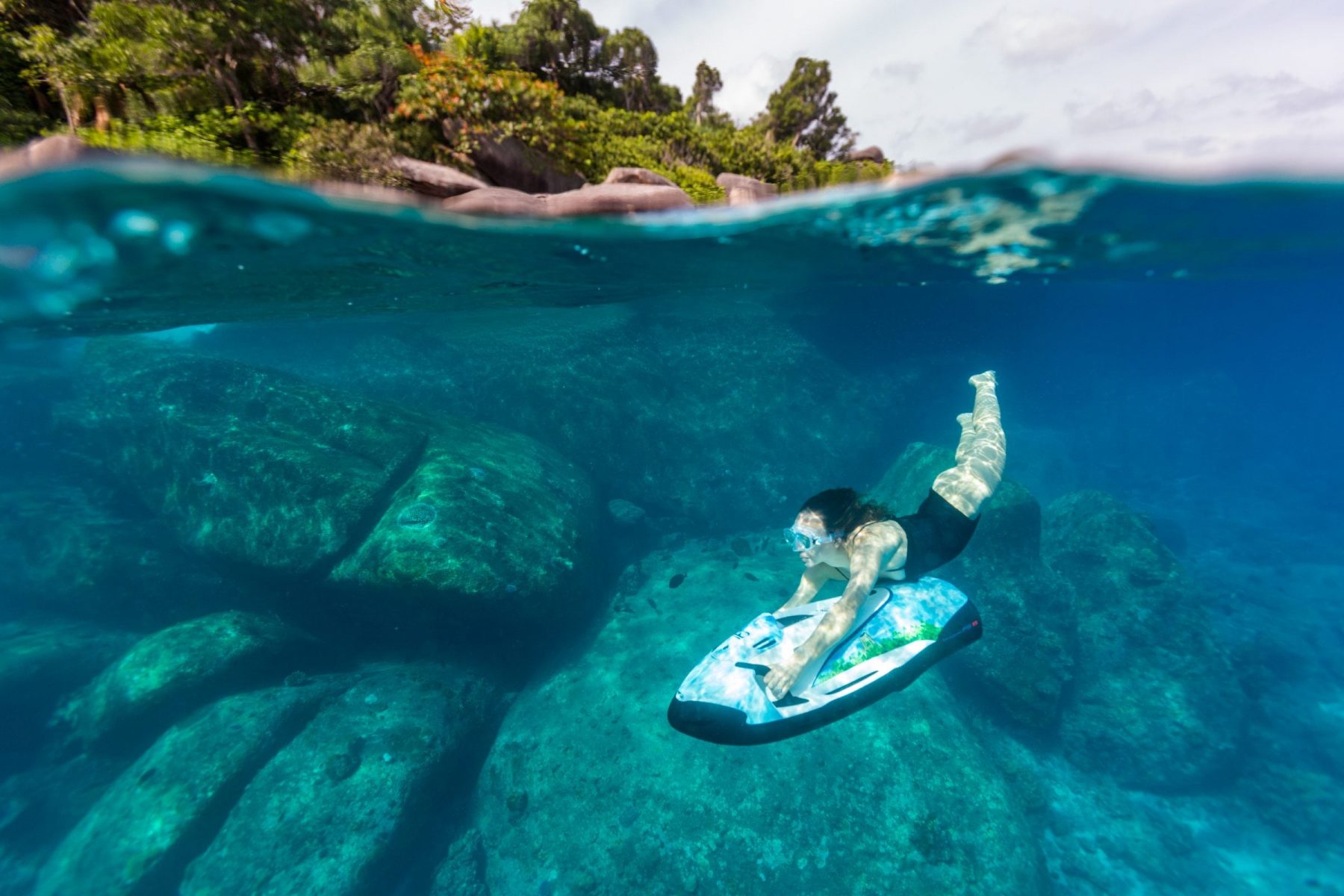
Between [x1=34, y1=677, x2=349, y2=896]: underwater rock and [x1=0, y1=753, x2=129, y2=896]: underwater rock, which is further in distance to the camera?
[x1=0, y1=753, x2=129, y2=896]: underwater rock

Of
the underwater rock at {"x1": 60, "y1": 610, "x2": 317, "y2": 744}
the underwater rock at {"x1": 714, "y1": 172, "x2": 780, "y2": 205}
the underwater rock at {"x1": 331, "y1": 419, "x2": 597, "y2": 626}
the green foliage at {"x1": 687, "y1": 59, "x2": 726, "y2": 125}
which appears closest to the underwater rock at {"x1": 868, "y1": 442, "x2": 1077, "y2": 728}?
the underwater rock at {"x1": 714, "y1": 172, "x2": 780, "y2": 205}

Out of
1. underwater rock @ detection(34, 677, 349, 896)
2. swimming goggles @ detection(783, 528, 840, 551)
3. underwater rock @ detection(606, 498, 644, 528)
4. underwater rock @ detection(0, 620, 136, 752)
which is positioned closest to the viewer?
swimming goggles @ detection(783, 528, 840, 551)

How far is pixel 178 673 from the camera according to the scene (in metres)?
8.52

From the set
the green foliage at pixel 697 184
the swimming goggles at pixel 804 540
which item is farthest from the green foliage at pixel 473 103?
the swimming goggles at pixel 804 540

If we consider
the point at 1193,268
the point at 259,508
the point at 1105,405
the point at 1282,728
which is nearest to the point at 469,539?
the point at 259,508

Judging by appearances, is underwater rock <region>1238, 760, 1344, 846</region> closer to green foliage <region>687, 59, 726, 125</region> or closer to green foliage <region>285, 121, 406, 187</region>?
green foliage <region>285, 121, 406, 187</region>

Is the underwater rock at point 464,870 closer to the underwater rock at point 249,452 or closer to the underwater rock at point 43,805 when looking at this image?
the underwater rock at point 249,452

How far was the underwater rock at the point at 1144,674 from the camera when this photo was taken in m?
9.18

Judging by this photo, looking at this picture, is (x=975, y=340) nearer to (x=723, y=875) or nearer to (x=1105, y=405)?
(x=1105, y=405)

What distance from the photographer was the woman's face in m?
5.27

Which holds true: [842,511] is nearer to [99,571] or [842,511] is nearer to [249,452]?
[249,452]

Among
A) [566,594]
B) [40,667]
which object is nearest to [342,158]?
[566,594]

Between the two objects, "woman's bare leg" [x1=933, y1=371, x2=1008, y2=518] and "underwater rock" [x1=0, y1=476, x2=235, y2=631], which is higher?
"woman's bare leg" [x1=933, y1=371, x2=1008, y2=518]

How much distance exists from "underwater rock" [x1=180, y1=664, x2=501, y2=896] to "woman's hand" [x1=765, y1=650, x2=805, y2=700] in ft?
20.6
